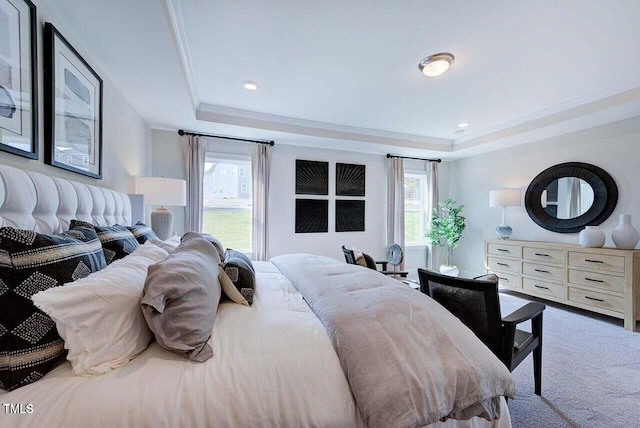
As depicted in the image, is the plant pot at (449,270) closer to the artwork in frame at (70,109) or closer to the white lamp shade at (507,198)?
the white lamp shade at (507,198)

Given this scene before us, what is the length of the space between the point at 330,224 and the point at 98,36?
11.9 ft

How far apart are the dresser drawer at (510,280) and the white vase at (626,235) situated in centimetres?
121

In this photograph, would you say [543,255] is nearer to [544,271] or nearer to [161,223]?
[544,271]

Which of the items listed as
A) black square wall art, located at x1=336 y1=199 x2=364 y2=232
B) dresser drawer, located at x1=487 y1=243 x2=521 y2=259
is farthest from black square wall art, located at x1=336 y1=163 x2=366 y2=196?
dresser drawer, located at x1=487 y1=243 x2=521 y2=259

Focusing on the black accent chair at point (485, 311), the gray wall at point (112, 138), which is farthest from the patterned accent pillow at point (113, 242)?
the black accent chair at point (485, 311)

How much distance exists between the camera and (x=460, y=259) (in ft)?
17.7

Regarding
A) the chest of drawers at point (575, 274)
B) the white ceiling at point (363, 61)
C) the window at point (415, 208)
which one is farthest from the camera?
the window at point (415, 208)

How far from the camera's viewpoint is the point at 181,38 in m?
2.00

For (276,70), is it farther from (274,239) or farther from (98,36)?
(274,239)

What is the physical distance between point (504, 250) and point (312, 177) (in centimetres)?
334

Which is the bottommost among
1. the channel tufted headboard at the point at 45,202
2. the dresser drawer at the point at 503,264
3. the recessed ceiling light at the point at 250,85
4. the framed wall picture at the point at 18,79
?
the dresser drawer at the point at 503,264

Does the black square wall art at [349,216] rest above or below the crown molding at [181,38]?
below

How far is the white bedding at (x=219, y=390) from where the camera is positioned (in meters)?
0.76

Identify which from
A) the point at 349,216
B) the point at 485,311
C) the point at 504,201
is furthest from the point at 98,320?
the point at 504,201
